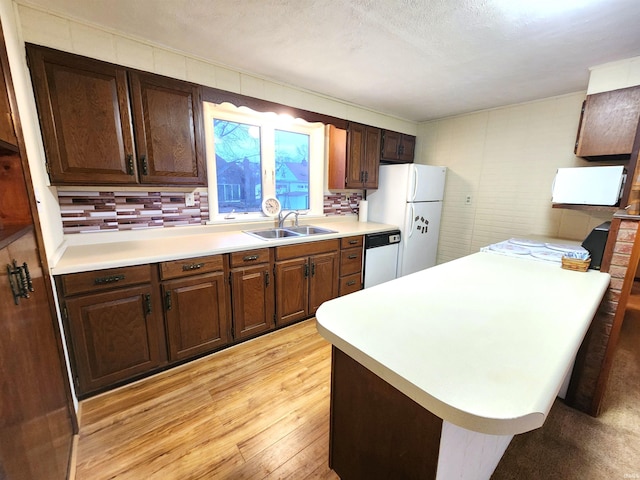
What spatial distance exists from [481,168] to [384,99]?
152 centimetres

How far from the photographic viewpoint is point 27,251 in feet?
3.44

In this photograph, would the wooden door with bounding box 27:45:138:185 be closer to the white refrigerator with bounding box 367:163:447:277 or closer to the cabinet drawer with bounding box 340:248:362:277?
the cabinet drawer with bounding box 340:248:362:277

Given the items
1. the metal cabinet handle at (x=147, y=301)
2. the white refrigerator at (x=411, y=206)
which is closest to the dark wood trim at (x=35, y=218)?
the metal cabinet handle at (x=147, y=301)

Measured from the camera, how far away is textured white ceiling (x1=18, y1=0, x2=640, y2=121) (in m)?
1.42

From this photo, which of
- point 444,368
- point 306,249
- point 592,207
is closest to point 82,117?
point 306,249

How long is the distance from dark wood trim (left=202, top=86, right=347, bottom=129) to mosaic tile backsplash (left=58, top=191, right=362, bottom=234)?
2.64 feet

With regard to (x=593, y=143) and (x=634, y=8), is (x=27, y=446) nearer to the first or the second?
(x=634, y=8)

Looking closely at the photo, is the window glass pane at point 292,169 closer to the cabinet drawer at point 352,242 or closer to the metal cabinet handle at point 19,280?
the cabinet drawer at point 352,242

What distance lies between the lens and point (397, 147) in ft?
11.8

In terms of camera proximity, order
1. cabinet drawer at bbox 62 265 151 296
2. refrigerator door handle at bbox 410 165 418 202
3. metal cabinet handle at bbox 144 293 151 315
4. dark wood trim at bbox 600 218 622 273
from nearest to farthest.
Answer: dark wood trim at bbox 600 218 622 273, cabinet drawer at bbox 62 265 151 296, metal cabinet handle at bbox 144 293 151 315, refrigerator door handle at bbox 410 165 418 202

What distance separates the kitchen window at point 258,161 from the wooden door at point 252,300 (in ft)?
2.39

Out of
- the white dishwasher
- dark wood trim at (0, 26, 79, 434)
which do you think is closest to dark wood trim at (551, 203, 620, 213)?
the white dishwasher

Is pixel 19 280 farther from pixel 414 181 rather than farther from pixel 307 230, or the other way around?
pixel 414 181

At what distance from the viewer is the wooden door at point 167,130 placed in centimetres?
179
